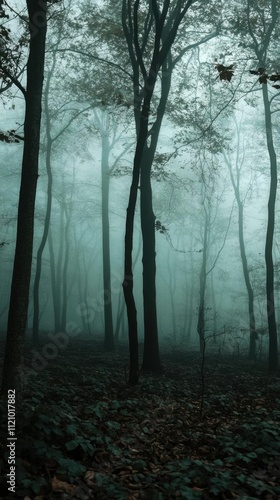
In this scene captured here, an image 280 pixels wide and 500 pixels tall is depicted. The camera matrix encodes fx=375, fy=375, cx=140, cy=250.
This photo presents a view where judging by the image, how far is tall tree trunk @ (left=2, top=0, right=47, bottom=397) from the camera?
18.3 feet

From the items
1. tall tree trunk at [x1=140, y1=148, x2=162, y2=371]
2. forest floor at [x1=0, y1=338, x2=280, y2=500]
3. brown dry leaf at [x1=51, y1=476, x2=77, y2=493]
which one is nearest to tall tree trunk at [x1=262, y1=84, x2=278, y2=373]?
tall tree trunk at [x1=140, y1=148, x2=162, y2=371]

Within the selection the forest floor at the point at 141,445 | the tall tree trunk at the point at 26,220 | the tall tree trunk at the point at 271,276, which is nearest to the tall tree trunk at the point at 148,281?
the forest floor at the point at 141,445

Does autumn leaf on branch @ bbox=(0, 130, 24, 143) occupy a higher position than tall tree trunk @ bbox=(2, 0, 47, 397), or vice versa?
autumn leaf on branch @ bbox=(0, 130, 24, 143)

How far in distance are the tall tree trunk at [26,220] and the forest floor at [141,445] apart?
619mm

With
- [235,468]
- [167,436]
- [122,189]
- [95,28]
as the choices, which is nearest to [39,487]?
[235,468]

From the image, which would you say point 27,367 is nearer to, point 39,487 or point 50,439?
point 50,439

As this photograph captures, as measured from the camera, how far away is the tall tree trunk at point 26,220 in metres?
5.57

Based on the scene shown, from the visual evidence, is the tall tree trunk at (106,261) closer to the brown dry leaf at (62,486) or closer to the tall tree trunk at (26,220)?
the tall tree trunk at (26,220)

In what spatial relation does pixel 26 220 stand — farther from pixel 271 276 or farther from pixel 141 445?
pixel 271 276

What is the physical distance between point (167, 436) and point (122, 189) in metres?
29.4

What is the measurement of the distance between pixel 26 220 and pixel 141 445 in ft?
12.4

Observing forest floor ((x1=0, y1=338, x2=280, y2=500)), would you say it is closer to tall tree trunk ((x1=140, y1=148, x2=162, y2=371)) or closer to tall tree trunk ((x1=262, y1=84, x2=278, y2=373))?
tall tree trunk ((x1=140, y1=148, x2=162, y2=371))

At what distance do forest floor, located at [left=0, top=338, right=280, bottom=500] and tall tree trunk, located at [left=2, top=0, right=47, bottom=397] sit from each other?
62cm

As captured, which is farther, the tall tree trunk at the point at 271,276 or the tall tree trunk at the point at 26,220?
the tall tree trunk at the point at 271,276
